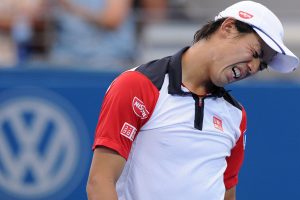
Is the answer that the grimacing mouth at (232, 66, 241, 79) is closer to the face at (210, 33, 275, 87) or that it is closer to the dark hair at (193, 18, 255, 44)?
the face at (210, 33, 275, 87)

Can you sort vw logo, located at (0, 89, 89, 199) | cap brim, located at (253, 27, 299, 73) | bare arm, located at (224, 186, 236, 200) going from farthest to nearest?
vw logo, located at (0, 89, 89, 199), bare arm, located at (224, 186, 236, 200), cap brim, located at (253, 27, 299, 73)

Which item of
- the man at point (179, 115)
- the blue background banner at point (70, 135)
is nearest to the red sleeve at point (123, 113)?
the man at point (179, 115)

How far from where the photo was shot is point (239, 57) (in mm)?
2975

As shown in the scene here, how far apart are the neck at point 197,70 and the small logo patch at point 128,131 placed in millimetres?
308

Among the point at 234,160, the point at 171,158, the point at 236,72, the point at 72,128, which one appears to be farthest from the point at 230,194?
the point at 72,128

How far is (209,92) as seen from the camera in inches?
124

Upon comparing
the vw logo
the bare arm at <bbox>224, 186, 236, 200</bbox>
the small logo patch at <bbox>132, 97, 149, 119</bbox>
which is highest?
the small logo patch at <bbox>132, 97, 149, 119</bbox>

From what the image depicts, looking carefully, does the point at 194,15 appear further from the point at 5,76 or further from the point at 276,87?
the point at 5,76

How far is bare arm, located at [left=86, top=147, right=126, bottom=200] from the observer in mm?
2838

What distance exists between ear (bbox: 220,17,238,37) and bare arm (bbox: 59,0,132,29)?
12.0 feet

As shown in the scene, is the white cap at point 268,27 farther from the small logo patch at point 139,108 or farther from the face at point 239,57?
the small logo patch at point 139,108

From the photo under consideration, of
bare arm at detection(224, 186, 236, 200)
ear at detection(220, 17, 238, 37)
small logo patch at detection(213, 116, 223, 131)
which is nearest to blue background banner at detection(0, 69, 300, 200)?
bare arm at detection(224, 186, 236, 200)

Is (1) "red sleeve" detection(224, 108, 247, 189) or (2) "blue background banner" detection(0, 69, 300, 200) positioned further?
(2) "blue background banner" detection(0, 69, 300, 200)

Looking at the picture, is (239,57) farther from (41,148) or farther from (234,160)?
(41,148)
